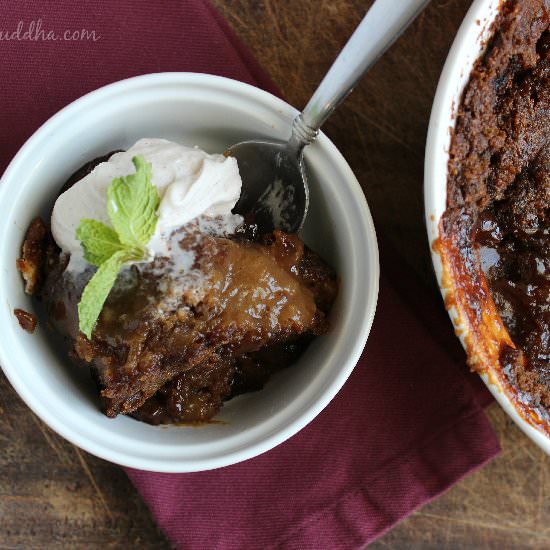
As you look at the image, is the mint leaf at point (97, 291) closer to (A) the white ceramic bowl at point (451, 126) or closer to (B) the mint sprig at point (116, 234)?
(B) the mint sprig at point (116, 234)

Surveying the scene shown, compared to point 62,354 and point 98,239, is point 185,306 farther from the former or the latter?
point 62,354

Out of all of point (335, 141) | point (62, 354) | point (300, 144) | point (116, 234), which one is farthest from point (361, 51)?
point (62, 354)

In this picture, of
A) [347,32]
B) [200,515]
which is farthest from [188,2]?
[200,515]

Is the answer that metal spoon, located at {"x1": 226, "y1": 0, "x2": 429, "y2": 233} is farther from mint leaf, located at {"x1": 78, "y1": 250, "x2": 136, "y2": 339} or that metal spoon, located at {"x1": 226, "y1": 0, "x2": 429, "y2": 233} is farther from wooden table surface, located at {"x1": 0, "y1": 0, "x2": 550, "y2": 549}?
mint leaf, located at {"x1": 78, "y1": 250, "x2": 136, "y2": 339}

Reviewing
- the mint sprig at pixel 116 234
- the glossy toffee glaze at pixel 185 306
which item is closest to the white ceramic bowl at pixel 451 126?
the glossy toffee glaze at pixel 185 306

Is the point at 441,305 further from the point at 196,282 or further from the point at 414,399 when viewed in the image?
the point at 196,282

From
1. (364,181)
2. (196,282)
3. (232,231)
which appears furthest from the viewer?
(364,181)
